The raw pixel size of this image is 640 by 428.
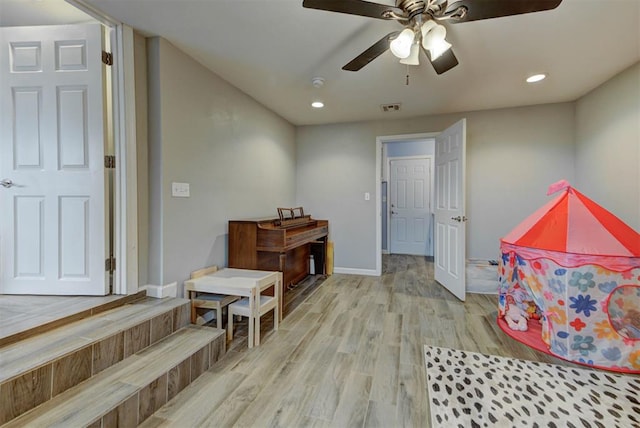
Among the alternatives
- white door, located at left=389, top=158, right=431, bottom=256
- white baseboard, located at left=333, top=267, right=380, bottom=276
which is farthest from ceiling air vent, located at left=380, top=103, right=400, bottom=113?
white door, located at left=389, top=158, right=431, bottom=256

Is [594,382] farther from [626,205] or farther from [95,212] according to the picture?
[95,212]

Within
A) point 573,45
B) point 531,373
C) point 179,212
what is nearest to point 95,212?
point 179,212

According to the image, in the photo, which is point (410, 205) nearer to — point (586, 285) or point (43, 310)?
point (586, 285)

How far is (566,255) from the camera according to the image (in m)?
1.98

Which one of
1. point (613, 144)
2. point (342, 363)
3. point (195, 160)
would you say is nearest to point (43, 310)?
point (195, 160)

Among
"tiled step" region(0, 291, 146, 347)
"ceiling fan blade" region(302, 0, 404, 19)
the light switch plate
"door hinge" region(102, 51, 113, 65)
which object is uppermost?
"door hinge" region(102, 51, 113, 65)

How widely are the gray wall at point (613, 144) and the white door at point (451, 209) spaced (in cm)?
137

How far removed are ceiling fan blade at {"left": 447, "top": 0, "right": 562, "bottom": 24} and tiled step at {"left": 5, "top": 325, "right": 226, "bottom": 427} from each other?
8.17 feet

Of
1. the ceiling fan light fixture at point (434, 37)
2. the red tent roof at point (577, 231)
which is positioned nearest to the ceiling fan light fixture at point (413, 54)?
the ceiling fan light fixture at point (434, 37)

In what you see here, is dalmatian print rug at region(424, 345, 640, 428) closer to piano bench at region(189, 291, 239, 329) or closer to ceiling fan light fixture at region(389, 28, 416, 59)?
piano bench at region(189, 291, 239, 329)

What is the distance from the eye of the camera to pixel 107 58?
78.1 inches

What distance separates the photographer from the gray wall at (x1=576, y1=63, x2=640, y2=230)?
2.52 meters

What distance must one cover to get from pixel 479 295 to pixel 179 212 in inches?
136

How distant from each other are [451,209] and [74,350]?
3559mm
